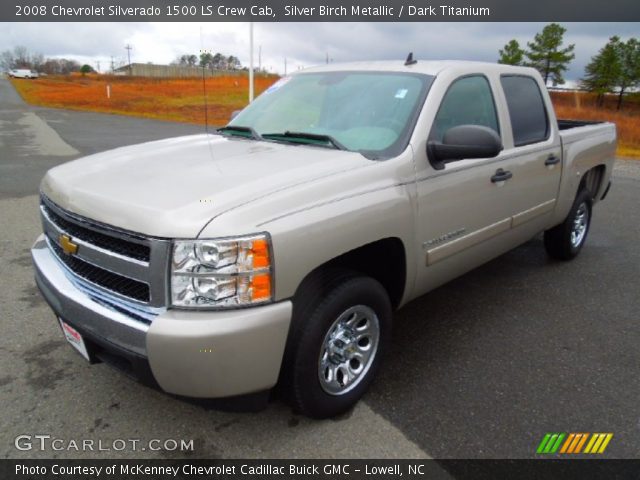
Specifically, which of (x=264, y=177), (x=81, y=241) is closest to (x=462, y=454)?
(x=264, y=177)

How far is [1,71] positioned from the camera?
10894cm

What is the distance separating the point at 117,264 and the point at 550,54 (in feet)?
210

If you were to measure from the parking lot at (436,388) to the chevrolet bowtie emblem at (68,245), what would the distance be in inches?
34.2

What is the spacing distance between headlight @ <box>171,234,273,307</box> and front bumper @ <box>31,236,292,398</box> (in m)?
0.06

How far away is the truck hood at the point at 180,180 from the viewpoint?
2.07 m

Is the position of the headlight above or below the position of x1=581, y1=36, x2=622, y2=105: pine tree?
below

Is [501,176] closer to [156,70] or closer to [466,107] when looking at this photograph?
[466,107]

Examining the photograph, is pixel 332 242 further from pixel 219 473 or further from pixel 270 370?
pixel 219 473

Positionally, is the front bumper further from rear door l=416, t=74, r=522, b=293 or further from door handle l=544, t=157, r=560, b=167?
door handle l=544, t=157, r=560, b=167

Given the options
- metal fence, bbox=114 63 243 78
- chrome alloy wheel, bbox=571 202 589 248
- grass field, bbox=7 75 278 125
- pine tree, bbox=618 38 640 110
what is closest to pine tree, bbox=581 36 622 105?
pine tree, bbox=618 38 640 110

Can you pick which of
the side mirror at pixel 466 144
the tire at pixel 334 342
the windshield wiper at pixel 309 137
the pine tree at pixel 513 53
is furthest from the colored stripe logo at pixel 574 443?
the pine tree at pixel 513 53

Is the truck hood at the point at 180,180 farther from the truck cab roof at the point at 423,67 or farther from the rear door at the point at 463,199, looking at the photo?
the truck cab roof at the point at 423,67

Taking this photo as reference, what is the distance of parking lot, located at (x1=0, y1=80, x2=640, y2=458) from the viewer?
2.46 meters

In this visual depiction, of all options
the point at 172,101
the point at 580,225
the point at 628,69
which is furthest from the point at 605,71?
the point at 580,225
